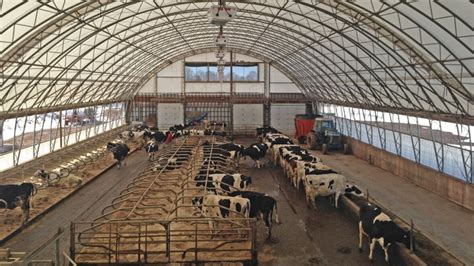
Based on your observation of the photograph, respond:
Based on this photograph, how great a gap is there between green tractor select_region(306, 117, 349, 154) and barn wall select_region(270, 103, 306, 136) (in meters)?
10.7

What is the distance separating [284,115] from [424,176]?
85.5 feet

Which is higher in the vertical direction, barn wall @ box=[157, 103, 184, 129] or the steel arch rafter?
the steel arch rafter

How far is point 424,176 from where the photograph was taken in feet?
72.0

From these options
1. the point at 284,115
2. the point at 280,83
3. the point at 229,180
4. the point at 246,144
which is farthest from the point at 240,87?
the point at 229,180

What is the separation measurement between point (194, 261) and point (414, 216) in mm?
9944

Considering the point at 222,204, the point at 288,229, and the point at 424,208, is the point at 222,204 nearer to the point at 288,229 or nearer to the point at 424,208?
the point at 288,229

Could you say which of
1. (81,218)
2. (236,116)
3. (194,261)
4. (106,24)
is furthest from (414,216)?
(236,116)

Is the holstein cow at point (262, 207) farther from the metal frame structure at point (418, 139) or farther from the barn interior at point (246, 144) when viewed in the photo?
the metal frame structure at point (418, 139)

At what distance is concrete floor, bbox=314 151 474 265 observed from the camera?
13.9 metres

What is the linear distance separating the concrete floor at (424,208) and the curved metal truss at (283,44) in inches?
149

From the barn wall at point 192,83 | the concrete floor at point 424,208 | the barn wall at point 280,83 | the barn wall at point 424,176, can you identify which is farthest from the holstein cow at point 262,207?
the barn wall at point 280,83

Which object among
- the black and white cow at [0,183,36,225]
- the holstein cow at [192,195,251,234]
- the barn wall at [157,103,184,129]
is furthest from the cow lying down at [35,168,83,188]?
the barn wall at [157,103,184,129]

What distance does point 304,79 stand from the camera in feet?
143

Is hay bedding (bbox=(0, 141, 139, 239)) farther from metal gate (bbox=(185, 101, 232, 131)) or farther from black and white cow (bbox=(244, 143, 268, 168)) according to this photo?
metal gate (bbox=(185, 101, 232, 131))
